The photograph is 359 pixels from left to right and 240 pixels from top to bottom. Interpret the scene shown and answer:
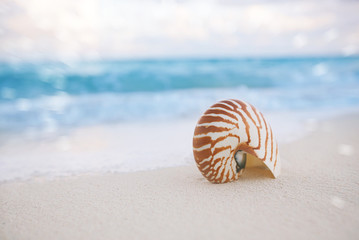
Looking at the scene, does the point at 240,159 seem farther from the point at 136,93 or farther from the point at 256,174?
the point at 136,93

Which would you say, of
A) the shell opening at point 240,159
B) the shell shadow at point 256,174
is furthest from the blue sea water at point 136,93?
the shell opening at point 240,159

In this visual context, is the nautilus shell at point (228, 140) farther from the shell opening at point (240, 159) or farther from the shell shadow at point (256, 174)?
the shell shadow at point (256, 174)

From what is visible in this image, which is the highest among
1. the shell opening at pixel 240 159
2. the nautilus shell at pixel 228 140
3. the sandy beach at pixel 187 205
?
the nautilus shell at pixel 228 140

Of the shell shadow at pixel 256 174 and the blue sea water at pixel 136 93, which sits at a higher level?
the blue sea water at pixel 136 93

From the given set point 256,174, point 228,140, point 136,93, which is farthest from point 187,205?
point 136,93

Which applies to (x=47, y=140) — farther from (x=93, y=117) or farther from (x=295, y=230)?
(x=295, y=230)

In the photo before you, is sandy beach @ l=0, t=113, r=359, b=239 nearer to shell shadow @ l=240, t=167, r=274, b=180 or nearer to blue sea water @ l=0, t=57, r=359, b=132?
shell shadow @ l=240, t=167, r=274, b=180

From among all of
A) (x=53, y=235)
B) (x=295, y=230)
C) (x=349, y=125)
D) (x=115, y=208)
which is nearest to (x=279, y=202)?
(x=295, y=230)
